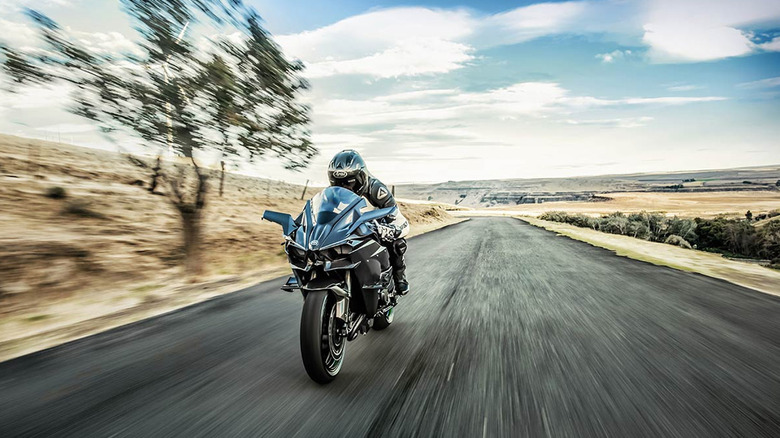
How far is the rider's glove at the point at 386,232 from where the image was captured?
174 inches

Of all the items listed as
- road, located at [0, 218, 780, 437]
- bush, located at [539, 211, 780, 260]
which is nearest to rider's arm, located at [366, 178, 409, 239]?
road, located at [0, 218, 780, 437]

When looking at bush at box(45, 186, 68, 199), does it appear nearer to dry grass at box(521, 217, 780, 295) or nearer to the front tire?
the front tire

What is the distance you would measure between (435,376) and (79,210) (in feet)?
48.7

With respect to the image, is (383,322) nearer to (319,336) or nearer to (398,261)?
(398,261)

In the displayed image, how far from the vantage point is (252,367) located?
159 inches

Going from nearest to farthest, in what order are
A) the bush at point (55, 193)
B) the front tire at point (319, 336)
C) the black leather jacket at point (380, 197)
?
the front tire at point (319, 336)
the black leather jacket at point (380, 197)
the bush at point (55, 193)

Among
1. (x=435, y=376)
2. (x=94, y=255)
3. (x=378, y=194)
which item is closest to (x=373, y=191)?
(x=378, y=194)

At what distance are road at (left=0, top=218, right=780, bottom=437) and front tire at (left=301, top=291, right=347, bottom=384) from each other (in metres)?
0.17

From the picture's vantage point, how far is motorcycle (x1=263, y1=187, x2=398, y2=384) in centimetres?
344

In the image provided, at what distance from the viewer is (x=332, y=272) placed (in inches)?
149

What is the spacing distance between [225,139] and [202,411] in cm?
833

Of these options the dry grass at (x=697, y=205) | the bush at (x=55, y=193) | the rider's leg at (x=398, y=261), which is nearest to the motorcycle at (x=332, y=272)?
the rider's leg at (x=398, y=261)

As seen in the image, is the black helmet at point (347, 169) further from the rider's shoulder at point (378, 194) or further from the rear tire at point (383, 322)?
the rear tire at point (383, 322)

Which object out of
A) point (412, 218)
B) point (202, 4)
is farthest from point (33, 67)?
point (412, 218)
